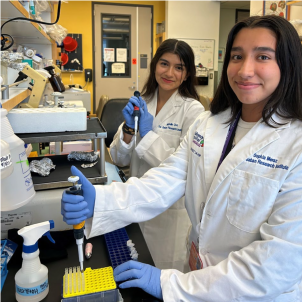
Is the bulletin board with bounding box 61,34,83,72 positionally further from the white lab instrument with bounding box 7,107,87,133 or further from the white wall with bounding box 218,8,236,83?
the white lab instrument with bounding box 7,107,87,133

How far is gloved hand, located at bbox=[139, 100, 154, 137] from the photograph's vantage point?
1653 millimetres

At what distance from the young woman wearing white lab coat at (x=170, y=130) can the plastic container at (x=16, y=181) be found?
797mm

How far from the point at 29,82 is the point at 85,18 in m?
4.20

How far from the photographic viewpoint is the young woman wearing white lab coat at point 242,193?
0.78m

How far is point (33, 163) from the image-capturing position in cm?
130

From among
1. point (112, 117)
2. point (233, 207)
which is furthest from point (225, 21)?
point (233, 207)

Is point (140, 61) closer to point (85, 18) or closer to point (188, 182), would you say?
point (85, 18)

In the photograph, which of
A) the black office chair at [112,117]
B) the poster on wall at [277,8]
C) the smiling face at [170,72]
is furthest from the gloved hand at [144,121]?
the poster on wall at [277,8]

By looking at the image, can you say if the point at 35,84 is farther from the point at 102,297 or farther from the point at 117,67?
the point at 117,67

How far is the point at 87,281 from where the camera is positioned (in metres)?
0.79

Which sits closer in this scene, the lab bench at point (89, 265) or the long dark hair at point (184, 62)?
the lab bench at point (89, 265)

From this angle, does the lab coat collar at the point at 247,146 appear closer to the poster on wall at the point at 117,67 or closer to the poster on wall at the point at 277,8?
the poster on wall at the point at 277,8

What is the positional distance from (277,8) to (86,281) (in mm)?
3333

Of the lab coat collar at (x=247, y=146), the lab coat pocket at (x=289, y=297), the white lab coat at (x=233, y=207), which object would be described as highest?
the lab coat collar at (x=247, y=146)
